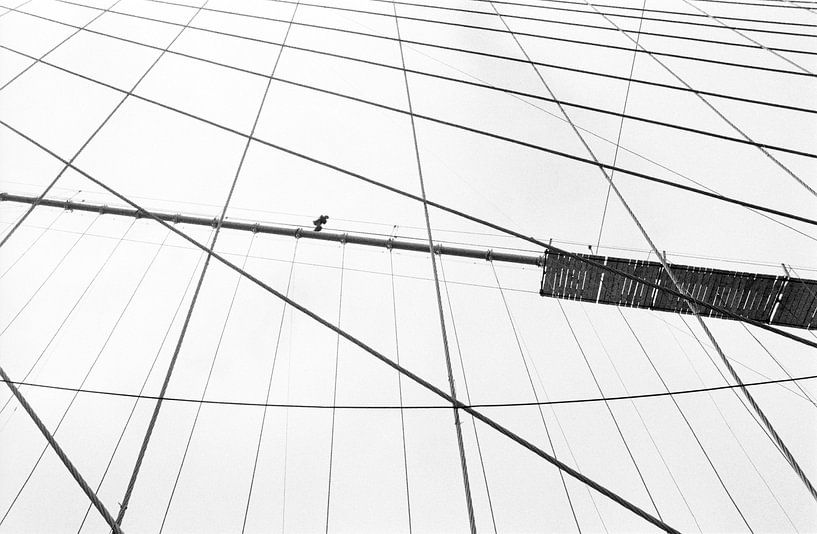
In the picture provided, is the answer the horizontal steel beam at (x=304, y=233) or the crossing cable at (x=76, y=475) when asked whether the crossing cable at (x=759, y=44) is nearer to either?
the horizontal steel beam at (x=304, y=233)

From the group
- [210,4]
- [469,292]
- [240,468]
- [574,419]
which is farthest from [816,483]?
[210,4]

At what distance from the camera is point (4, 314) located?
1252 cm

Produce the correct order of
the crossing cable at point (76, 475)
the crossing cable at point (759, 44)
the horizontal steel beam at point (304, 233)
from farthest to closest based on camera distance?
1. the horizontal steel beam at point (304, 233)
2. the crossing cable at point (759, 44)
3. the crossing cable at point (76, 475)

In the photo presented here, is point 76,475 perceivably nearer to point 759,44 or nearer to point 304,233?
point 304,233

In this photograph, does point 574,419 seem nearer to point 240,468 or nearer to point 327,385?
point 327,385

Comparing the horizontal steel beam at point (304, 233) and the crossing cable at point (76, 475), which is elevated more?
the crossing cable at point (76, 475)

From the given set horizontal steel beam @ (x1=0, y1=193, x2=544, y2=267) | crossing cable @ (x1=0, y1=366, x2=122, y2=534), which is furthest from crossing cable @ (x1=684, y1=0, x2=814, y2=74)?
crossing cable @ (x1=0, y1=366, x2=122, y2=534)

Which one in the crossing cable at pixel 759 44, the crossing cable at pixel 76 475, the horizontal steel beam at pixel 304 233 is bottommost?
the horizontal steel beam at pixel 304 233

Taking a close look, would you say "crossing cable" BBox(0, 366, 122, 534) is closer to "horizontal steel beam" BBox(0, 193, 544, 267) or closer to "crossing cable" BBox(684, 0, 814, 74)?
"horizontal steel beam" BBox(0, 193, 544, 267)

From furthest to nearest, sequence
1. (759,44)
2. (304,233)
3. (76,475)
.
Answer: (304,233)
(759,44)
(76,475)

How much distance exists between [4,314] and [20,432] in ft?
10.5

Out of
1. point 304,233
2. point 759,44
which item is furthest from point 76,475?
point 759,44

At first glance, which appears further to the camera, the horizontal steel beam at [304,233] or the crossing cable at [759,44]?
the horizontal steel beam at [304,233]

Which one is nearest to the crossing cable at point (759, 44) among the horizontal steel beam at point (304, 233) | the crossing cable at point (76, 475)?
the horizontal steel beam at point (304, 233)
